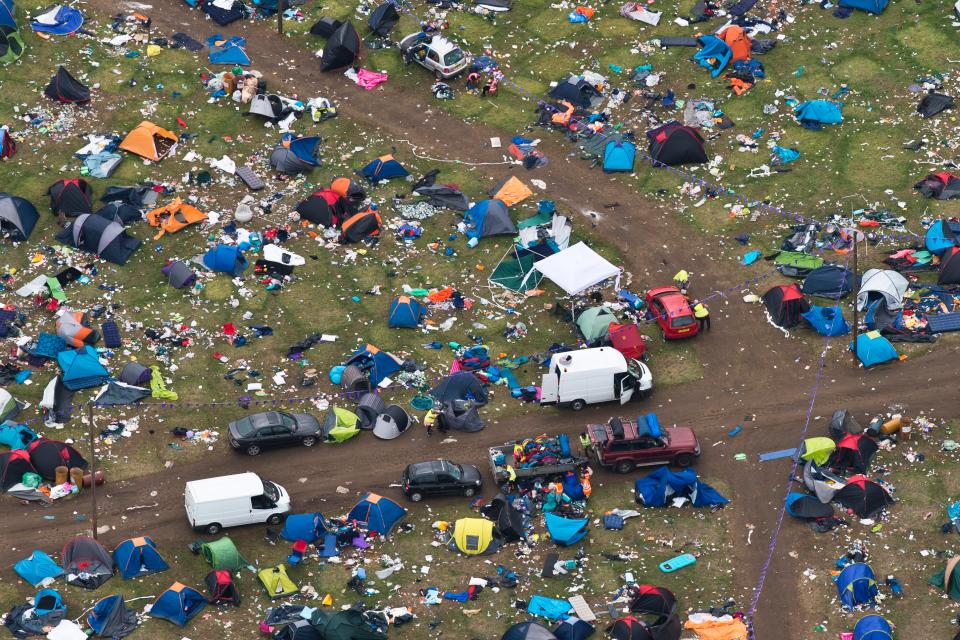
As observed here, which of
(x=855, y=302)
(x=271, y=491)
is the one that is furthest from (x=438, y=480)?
(x=855, y=302)

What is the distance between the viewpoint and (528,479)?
134 feet

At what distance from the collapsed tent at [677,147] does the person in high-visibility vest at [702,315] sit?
27.8 feet

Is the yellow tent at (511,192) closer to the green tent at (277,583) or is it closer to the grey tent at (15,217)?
the grey tent at (15,217)

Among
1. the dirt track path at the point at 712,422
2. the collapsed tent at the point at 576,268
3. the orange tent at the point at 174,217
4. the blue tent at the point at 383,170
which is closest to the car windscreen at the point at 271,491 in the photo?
the dirt track path at the point at 712,422

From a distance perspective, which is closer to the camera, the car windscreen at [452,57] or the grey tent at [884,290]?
the grey tent at [884,290]

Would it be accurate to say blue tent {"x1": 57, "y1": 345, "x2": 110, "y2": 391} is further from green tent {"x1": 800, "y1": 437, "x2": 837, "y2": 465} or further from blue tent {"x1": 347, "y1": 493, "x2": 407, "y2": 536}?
green tent {"x1": 800, "y1": 437, "x2": 837, "y2": 465}

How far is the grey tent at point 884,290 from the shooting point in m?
45.2

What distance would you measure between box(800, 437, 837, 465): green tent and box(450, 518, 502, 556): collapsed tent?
10.2m

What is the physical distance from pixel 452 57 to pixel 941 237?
72.1ft

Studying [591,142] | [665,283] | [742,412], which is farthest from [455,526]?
[591,142]

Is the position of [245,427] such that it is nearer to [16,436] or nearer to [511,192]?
[16,436]

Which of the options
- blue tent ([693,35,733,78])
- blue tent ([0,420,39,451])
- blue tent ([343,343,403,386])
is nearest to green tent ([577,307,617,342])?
blue tent ([343,343,403,386])

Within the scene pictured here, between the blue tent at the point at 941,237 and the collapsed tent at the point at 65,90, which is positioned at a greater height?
the blue tent at the point at 941,237

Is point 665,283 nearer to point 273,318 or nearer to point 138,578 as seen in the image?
point 273,318
